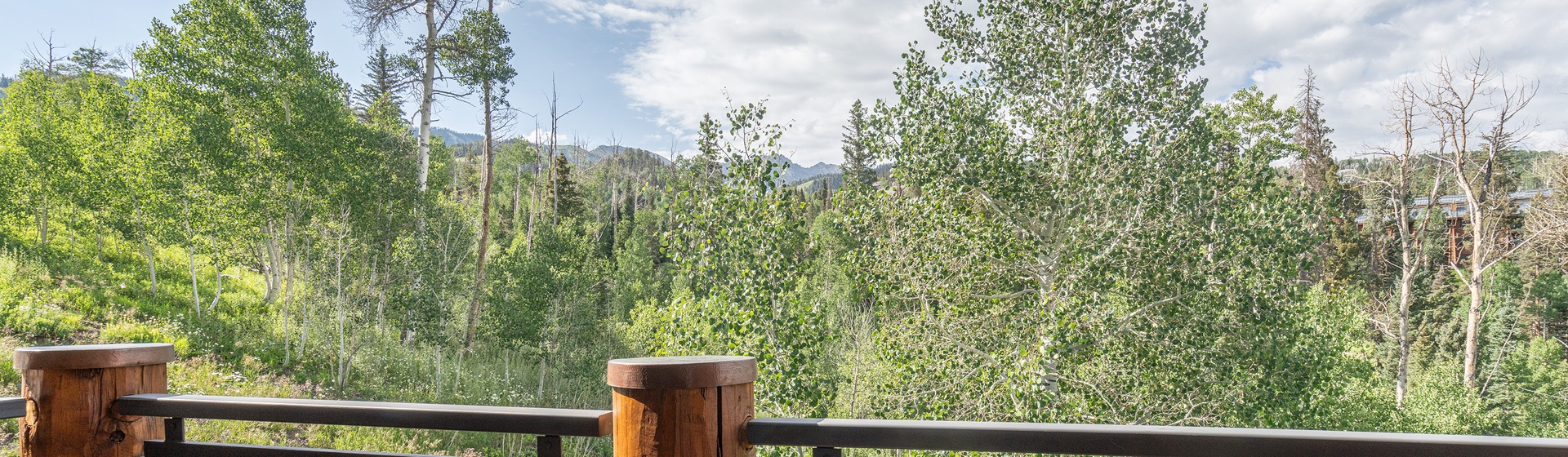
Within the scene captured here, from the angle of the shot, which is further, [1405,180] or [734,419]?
[1405,180]

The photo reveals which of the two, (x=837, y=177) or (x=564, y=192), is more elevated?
(x=837, y=177)

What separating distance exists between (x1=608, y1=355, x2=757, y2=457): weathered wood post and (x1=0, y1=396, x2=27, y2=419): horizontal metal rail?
4.56 feet

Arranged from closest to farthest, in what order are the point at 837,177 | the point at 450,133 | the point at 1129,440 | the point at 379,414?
the point at 1129,440 → the point at 379,414 → the point at 837,177 → the point at 450,133

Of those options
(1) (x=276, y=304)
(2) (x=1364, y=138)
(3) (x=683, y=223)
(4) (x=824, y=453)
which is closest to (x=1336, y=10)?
(2) (x=1364, y=138)

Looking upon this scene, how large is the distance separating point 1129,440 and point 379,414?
3.76 ft

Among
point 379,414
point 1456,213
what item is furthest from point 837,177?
point 379,414

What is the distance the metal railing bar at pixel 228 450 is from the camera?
50.1 inches

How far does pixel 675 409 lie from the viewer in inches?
37.4

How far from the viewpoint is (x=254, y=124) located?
11.6 m

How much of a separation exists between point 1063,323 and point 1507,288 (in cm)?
2575

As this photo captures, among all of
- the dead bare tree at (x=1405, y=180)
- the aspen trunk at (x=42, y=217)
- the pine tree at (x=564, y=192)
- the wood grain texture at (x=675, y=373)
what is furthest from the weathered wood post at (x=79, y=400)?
the pine tree at (x=564, y=192)

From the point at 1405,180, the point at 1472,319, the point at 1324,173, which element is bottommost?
the point at 1472,319

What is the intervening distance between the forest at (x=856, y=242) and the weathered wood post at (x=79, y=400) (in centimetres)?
262

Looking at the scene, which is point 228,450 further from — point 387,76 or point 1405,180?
point 1405,180
